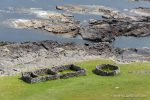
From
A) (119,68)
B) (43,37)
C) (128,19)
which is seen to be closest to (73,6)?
(128,19)

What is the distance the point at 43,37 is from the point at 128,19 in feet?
85.0

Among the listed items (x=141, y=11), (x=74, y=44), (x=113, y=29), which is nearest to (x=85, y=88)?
(x=74, y=44)

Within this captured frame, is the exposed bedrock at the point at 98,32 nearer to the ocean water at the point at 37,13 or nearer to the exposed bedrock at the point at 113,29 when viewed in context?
the exposed bedrock at the point at 113,29

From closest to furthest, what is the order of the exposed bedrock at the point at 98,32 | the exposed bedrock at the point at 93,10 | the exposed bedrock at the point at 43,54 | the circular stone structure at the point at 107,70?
the circular stone structure at the point at 107,70 < the exposed bedrock at the point at 43,54 < the exposed bedrock at the point at 98,32 < the exposed bedrock at the point at 93,10

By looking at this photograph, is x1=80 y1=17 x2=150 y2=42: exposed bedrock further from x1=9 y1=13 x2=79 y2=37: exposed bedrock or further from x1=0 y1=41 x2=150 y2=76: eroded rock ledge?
x1=0 y1=41 x2=150 y2=76: eroded rock ledge

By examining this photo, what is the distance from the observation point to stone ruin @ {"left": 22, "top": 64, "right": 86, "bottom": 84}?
64938 mm

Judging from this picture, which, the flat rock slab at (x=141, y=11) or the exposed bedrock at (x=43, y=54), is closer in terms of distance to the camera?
the exposed bedrock at (x=43, y=54)

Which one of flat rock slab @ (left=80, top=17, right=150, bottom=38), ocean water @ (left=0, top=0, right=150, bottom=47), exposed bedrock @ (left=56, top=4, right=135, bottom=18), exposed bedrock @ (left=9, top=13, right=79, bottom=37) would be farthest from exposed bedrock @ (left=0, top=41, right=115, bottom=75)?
exposed bedrock @ (left=56, top=4, right=135, bottom=18)

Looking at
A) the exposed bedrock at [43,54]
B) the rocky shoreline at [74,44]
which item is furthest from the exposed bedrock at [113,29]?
the exposed bedrock at [43,54]

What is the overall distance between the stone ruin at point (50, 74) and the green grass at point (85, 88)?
86cm

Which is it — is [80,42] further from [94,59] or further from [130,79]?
[130,79]

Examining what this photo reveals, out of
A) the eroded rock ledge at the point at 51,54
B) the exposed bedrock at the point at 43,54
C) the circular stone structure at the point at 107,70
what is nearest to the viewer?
the circular stone structure at the point at 107,70

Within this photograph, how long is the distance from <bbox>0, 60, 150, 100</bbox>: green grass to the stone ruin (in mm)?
862

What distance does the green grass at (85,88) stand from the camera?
58594 mm
